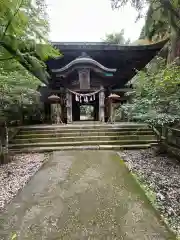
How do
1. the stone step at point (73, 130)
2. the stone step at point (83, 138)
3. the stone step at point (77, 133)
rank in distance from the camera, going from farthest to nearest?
the stone step at point (73, 130), the stone step at point (77, 133), the stone step at point (83, 138)

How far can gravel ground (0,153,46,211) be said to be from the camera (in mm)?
2871

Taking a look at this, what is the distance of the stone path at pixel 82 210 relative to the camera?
184cm

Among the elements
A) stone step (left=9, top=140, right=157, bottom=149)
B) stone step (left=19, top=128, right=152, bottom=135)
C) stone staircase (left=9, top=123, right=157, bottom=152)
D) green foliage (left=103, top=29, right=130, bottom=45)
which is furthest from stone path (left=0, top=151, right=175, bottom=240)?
green foliage (left=103, top=29, right=130, bottom=45)

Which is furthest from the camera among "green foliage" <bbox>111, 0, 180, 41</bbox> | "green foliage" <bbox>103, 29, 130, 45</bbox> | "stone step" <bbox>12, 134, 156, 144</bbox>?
"green foliage" <bbox>103, 29, 130, 45</bbox>

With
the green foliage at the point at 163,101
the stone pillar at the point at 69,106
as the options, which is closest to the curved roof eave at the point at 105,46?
the stone pillar at the point at 69,106

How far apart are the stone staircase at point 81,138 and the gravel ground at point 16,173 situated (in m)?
0.82

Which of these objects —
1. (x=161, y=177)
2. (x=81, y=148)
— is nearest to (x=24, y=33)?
(x=161, y=177)

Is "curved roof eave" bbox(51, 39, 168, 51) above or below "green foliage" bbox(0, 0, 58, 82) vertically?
above

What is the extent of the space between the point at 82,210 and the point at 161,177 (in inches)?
77.4

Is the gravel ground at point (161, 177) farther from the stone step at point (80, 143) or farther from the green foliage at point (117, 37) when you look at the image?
the green foliage at point (117, 37)

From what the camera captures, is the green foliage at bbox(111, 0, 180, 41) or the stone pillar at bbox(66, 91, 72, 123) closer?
the green foliage at bbox(111, 0, 180, 41)

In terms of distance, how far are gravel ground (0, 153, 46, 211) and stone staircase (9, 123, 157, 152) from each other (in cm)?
82

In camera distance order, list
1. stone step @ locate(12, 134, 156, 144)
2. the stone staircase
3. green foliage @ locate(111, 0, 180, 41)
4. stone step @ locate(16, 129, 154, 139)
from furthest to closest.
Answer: stone step @ locate(16, 129, 154, 139) → stone step @ locate(12, 134, 156, 144) → the stone staircase → green foliage @ locate(111, 0, 180, 41)

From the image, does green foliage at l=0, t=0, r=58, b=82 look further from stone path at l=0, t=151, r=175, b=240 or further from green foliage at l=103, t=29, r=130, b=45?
green foliage at l=103, t=29, r=130, b=45
